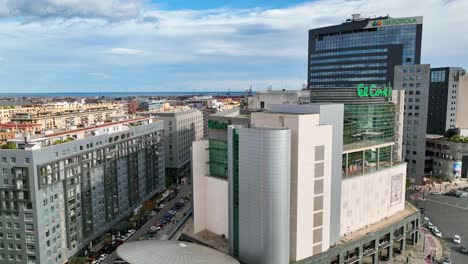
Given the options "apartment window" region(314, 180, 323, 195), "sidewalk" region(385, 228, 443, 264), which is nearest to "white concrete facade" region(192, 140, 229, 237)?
"apartment window" region(314, 180, 323, 195)

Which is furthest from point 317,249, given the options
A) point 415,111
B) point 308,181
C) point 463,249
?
point 415,111

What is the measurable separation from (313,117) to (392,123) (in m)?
29.6

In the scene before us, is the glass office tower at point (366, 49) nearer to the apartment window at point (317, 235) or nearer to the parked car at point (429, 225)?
the parked car at point (429, 225)

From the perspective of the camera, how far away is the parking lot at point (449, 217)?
251 ft

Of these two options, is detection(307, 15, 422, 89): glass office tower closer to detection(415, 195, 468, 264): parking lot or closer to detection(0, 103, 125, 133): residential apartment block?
detection(415, 195, 468, 264): parking lot

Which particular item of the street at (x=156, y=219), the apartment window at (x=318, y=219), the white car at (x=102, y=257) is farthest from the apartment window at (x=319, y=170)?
the white car at (x=102, y=257)

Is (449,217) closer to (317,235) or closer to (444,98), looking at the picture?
(317,235)

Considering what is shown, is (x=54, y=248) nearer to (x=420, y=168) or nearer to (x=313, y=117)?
(x=313, y=117)

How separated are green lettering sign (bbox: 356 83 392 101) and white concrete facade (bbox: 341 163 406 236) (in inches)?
587

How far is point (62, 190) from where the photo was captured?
6800 centimetres

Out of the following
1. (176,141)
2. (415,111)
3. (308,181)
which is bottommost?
(176,141)

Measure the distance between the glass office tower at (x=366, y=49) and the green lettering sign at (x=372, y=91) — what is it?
8963 cm

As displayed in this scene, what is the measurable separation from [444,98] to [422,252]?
315ft

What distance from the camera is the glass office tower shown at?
166750 mm
